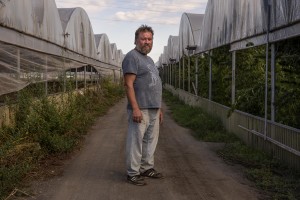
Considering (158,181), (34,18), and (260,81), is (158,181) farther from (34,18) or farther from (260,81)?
(34,18)

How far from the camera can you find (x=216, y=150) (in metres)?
7.72

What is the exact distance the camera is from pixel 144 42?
5320mm

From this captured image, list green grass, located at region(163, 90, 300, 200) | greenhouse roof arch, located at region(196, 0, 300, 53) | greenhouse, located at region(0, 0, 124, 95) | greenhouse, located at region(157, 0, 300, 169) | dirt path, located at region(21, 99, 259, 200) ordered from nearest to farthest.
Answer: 1. dirt path, located at region(21, 99, 259, 200)
2. green grass, located at region(163, 90, 300, 200)
3. greenhouse roof arch, located at region(196, 0, 300, 53)
4. greenhouse, located at region(157, 0, 300, 169)
5. greenhouse, located at region(0, 0, 124, 95)

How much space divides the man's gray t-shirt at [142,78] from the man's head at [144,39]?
0.08m

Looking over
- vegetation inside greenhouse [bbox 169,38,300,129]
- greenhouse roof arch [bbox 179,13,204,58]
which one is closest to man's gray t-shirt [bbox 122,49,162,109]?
vegetation inside greenhouse [bbox 169,38,300,129]

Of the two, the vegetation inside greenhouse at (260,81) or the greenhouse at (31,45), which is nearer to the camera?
the vegetation inside greenhouse at (260,81)

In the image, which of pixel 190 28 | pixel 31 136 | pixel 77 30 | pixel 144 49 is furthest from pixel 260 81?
pixel 77 30

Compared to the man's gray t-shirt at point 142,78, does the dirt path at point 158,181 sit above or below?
below

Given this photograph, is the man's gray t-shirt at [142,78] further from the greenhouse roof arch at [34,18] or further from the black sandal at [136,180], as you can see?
the greenhouse roof arch at [34,18]

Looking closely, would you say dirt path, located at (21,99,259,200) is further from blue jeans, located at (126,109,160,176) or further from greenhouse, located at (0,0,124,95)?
greenhouse, located at (0,0,124,95)

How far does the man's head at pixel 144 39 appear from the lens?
5316 mm

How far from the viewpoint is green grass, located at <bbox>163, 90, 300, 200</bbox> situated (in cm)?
498

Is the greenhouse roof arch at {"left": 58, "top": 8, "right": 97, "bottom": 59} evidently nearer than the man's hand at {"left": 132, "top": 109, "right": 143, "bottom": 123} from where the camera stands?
No

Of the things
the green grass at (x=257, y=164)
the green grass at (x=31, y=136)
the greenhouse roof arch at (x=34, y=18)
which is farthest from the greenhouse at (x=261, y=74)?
the greenhouse roof arch at (x=34, y=18)
